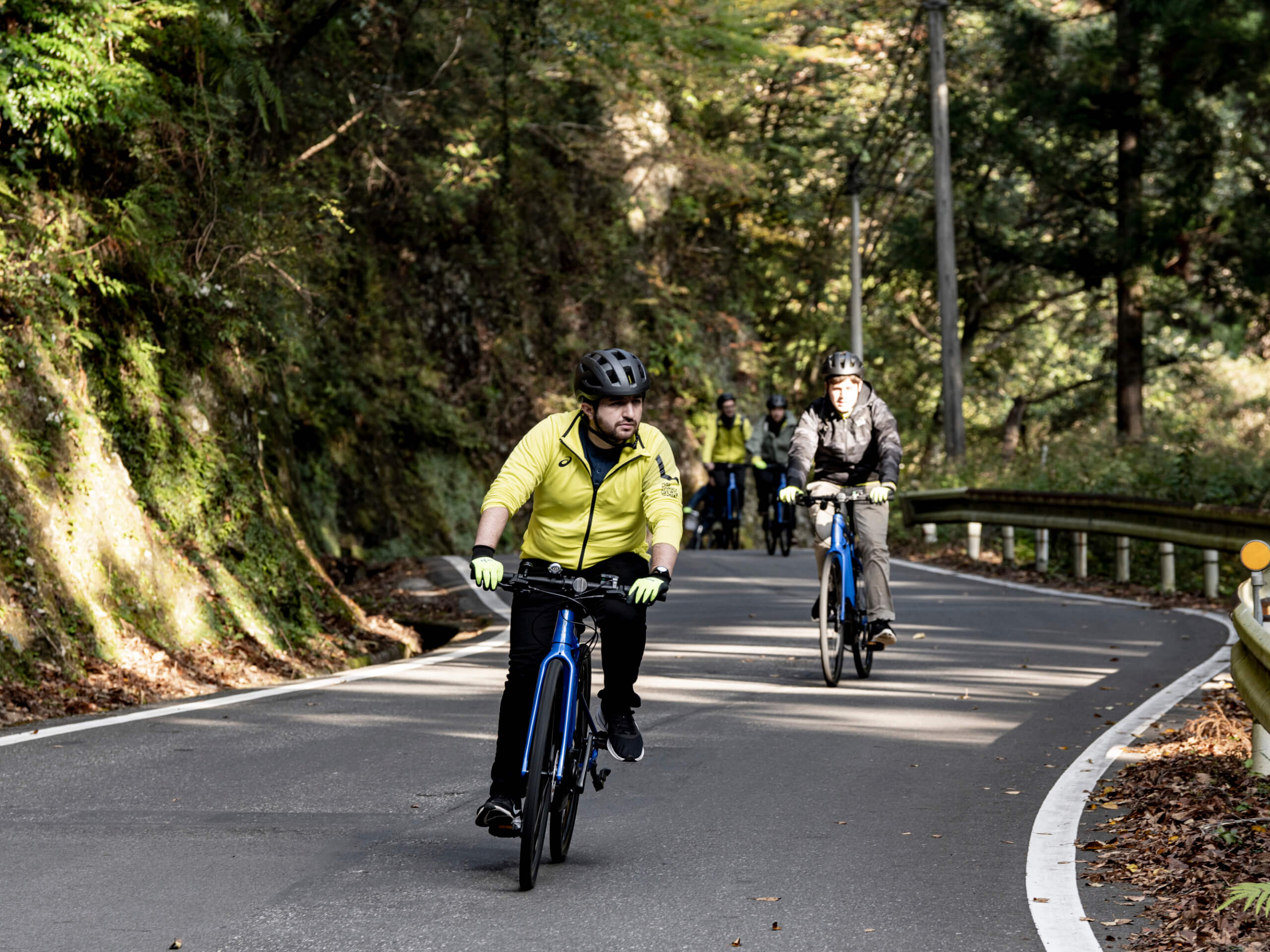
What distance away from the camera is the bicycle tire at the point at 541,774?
5691mm

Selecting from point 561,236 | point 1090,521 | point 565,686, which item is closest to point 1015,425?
point 561,236

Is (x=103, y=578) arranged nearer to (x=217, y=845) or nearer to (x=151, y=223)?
(x=151, y=223)

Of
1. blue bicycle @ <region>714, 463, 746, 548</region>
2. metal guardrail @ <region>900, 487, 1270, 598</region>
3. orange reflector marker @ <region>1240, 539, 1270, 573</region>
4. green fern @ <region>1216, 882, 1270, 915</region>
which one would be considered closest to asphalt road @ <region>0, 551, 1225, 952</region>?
green fern @ <region>1216, 882, 1270, 915</region>

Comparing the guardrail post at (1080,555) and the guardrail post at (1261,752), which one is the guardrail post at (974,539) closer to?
the guardrail post at (1080,555)

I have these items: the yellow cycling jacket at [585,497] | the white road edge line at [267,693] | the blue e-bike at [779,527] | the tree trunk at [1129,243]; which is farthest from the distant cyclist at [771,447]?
the yellow cycling jacket at [585,497]

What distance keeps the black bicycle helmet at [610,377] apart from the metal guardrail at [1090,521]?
33.6ft

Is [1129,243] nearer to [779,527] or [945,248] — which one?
[945,248]

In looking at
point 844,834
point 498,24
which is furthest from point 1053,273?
point 844,834

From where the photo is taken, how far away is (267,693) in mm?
10656

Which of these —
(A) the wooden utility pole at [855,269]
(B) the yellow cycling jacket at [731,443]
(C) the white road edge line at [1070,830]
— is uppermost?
(A) the wooden utility pole at [855,269]

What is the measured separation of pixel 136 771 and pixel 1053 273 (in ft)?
101

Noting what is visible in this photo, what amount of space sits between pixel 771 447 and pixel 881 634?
11162 mm

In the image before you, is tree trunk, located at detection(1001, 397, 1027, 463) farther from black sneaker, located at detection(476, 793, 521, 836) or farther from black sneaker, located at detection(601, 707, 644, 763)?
black sneaker, located at detection(476, 793, 521, 836)

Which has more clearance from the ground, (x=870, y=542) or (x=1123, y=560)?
(x=870, y=542)
